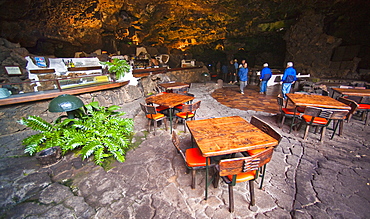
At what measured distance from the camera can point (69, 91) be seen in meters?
4.87

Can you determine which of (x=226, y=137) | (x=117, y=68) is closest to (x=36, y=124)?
(x=117, y=68)

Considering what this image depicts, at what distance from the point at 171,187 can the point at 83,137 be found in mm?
2340

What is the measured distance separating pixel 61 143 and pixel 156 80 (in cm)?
627

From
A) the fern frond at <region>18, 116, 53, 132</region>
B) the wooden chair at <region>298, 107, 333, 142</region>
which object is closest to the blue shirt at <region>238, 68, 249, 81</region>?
the wooden chair at <region>298, 107, 333, 142</region>

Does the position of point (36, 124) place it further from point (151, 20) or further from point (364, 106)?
point (151, 20)

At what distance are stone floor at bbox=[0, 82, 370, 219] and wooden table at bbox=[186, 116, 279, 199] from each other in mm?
573

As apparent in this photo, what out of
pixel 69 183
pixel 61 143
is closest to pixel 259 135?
pixel 69 183

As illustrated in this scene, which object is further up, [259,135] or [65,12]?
[65,12]

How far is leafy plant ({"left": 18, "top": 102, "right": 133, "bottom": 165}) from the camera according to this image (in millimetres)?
2900

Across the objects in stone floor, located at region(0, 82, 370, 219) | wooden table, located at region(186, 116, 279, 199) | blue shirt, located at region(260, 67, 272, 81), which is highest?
blue shirt, located at region(260, 67, 272, 81)

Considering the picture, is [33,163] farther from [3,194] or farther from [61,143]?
[3,194]

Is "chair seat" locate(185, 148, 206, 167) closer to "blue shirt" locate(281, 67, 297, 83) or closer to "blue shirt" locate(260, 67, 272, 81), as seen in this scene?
"blue shirt" locate(281, 67, 297, 83)

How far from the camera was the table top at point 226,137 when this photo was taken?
6.20 ft

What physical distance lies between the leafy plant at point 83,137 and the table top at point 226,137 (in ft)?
5.79
